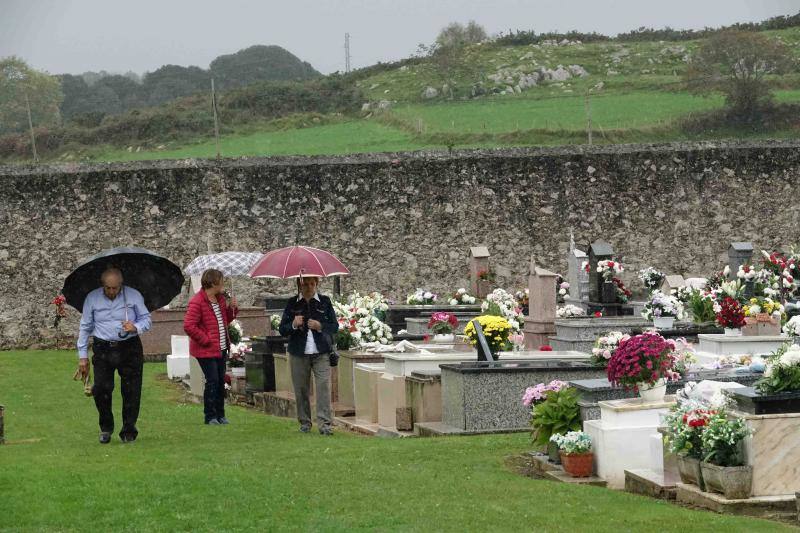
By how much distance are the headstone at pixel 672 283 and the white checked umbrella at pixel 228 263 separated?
22.9 feet

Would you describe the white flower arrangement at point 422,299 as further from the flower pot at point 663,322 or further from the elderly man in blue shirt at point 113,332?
the elderly man in blue shirt at point 113,332

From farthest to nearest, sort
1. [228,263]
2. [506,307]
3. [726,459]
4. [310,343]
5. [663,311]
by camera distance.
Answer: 1. [228,263]
2. [506,307]
3. [663,311]
4. [310,343]
5. [726,459]

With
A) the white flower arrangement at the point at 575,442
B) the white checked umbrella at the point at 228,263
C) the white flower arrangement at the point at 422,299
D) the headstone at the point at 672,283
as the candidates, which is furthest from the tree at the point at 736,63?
the white flower arrangement at the point at 575,442

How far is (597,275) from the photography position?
23281mm

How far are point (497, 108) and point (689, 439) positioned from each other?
3841 centimetres

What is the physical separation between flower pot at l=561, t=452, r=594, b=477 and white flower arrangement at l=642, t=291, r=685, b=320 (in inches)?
318

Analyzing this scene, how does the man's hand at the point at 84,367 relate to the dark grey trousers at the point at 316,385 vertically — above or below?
above

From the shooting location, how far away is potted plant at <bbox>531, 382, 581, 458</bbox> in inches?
469

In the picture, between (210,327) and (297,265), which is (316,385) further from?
(297,265)

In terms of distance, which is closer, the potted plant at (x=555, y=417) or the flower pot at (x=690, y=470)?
the flower pot at (x=690, y=470)

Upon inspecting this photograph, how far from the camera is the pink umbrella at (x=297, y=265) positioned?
16422 mm

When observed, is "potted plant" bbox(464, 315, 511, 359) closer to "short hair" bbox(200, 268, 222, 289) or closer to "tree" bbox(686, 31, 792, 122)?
"short hair" bbox(200, 268, 222, 289)

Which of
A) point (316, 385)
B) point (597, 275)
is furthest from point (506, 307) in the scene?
point (316, 385)

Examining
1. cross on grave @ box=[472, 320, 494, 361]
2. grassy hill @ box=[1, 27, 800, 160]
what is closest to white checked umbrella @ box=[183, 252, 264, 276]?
cross on grave @ box=[472, 320, 494, 361]
